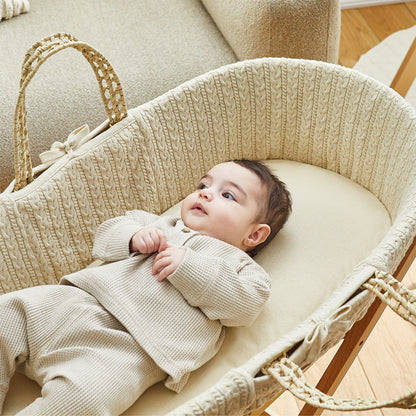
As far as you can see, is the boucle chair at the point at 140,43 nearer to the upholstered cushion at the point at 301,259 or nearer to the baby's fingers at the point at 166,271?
the upholstered cushion at the point at 301,259

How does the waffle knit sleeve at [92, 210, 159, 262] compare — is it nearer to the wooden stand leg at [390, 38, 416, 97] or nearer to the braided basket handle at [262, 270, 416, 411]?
the braided basket handle at [262, 270, 416, 411]

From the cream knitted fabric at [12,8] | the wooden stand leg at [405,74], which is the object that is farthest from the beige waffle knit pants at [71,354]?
the wooden stand leg at [405,74]

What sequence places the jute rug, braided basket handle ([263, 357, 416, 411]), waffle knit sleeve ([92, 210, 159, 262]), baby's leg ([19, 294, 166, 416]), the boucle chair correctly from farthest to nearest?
the jute rug, the boucle chair, waffle knit sleeve ([92, 210, 159, 262]), baby's leg ([19, 294, 166, 416]), braided basket handle ([263, 357, 416, 411])

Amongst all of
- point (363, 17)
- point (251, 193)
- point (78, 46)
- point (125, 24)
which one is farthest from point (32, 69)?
point (363, 17)

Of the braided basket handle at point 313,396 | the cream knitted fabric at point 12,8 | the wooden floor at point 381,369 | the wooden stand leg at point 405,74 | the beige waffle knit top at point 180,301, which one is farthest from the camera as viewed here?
the wooden stand leg at point 405,74

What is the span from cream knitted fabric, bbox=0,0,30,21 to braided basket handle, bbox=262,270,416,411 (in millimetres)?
1272

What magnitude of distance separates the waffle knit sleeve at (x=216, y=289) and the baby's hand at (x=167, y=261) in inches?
0.6

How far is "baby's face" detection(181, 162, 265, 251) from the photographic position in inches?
45.9

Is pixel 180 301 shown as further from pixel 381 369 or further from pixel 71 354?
pixel 381 369

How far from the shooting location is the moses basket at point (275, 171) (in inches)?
39.6

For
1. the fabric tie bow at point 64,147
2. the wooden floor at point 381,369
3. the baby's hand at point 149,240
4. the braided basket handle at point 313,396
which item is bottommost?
the wooden floor at point 381,369

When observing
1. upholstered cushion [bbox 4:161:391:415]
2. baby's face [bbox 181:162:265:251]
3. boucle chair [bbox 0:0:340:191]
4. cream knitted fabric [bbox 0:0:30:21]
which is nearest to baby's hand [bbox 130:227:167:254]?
baby's face [bbox 181:162:265:251]

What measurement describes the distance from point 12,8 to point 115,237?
0.89 metres

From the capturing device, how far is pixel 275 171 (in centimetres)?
146
